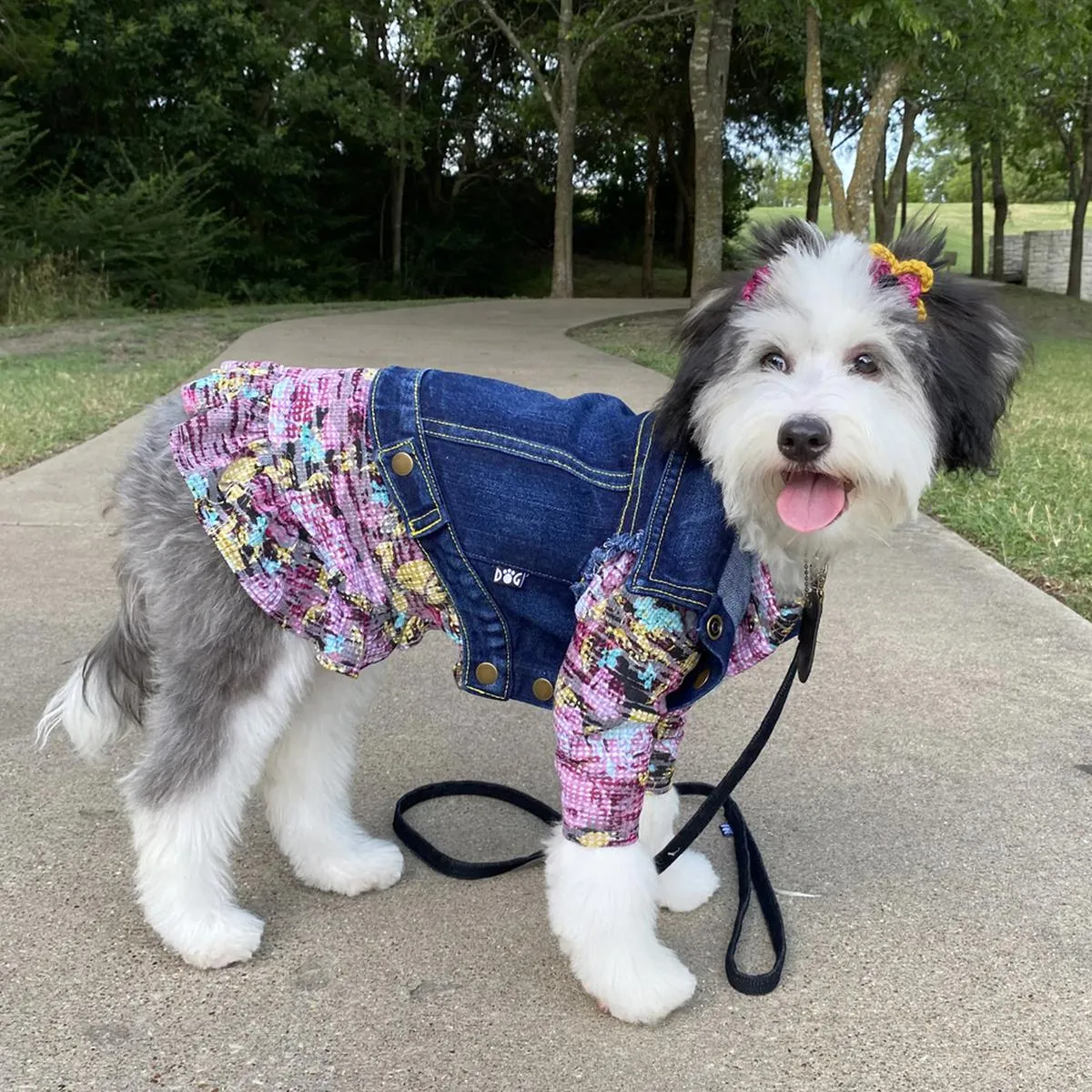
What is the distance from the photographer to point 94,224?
63.3 ft

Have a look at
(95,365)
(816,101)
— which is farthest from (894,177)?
(95,365)

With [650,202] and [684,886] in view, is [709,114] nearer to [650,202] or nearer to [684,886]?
[684,886]

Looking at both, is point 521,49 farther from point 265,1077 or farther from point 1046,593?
point 265,1077

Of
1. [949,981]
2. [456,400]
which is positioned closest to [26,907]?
[456,400]

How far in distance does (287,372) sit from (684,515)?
1.03 meters

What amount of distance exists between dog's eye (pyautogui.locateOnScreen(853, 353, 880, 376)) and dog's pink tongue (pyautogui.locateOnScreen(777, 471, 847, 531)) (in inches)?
9.7

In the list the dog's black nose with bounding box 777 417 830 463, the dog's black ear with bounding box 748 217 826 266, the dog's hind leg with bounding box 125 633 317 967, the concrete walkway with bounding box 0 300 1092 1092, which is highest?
the dog's black ear with bounding box 748 217 826 266

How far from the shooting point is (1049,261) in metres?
30.8

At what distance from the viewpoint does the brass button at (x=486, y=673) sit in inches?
101

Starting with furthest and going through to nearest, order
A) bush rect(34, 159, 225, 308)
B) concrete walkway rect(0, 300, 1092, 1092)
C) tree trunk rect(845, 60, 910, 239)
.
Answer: bush rect(34, 159, 225, 308), tree trunk rect(845, 60, 910, 239), concrete walkway rect(0, 300, 1092, 1092)

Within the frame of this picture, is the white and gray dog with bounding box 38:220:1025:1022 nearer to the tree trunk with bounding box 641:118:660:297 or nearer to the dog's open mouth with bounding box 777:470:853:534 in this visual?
the dog's open mouth with bounding box 777:470:853:534

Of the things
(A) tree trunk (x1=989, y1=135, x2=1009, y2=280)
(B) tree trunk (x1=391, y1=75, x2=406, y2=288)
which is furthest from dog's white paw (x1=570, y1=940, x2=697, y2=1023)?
(B) tree trunk (x1=391, y1=75, x2=406, y2=288)

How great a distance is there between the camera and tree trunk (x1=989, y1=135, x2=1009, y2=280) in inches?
1047

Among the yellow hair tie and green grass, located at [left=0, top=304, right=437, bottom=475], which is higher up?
the yellow hair tie
